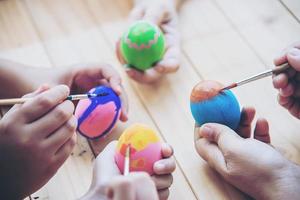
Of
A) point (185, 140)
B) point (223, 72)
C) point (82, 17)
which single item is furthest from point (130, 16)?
point (185, 140)

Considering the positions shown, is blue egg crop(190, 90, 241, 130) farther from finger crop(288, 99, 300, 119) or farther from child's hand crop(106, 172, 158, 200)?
child's hand crop(106, 172, 158, 200)

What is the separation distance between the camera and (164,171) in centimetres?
95

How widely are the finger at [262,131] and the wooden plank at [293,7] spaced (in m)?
0.47

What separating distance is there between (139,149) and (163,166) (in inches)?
2.6

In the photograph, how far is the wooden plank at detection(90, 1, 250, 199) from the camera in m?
1.06

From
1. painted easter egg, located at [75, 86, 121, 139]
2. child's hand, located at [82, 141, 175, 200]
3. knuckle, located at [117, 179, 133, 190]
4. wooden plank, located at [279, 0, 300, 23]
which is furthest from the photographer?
wooden plank, located at [279, 0, 300, 23]

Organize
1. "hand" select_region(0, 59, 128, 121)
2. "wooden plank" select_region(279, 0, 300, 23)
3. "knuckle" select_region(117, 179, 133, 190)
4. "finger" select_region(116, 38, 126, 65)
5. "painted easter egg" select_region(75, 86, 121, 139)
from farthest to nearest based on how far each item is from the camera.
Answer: "wooden plank" select_region(279, 0, 300, 23)
"finger" select_region(116, 38, 126, 65)
"hand" select_region(0, 59, 128, 121)
"painted easter egg" select_region(75, 86, 121, 139)
"knuckle" select_region(117, 179, 133, 190)

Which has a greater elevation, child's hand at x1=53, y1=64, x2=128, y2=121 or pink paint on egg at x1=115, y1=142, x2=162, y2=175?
child's hand at x1=53, y1=64, x2=128, y2=121

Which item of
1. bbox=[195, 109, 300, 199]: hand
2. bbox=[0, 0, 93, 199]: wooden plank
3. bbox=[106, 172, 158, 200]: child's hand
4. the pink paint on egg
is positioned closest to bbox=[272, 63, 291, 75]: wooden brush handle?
bbox=[195, 109, 300, 199]: hand

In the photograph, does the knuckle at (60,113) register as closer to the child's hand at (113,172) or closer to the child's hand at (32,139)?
the child's hand at (32,139)

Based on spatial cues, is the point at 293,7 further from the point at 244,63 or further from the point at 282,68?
the point at 282,68

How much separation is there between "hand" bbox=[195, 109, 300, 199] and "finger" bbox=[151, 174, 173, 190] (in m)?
0.12

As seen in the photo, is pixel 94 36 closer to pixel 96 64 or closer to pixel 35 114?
pixel 96 64

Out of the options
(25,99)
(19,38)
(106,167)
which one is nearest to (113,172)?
(106,167)
